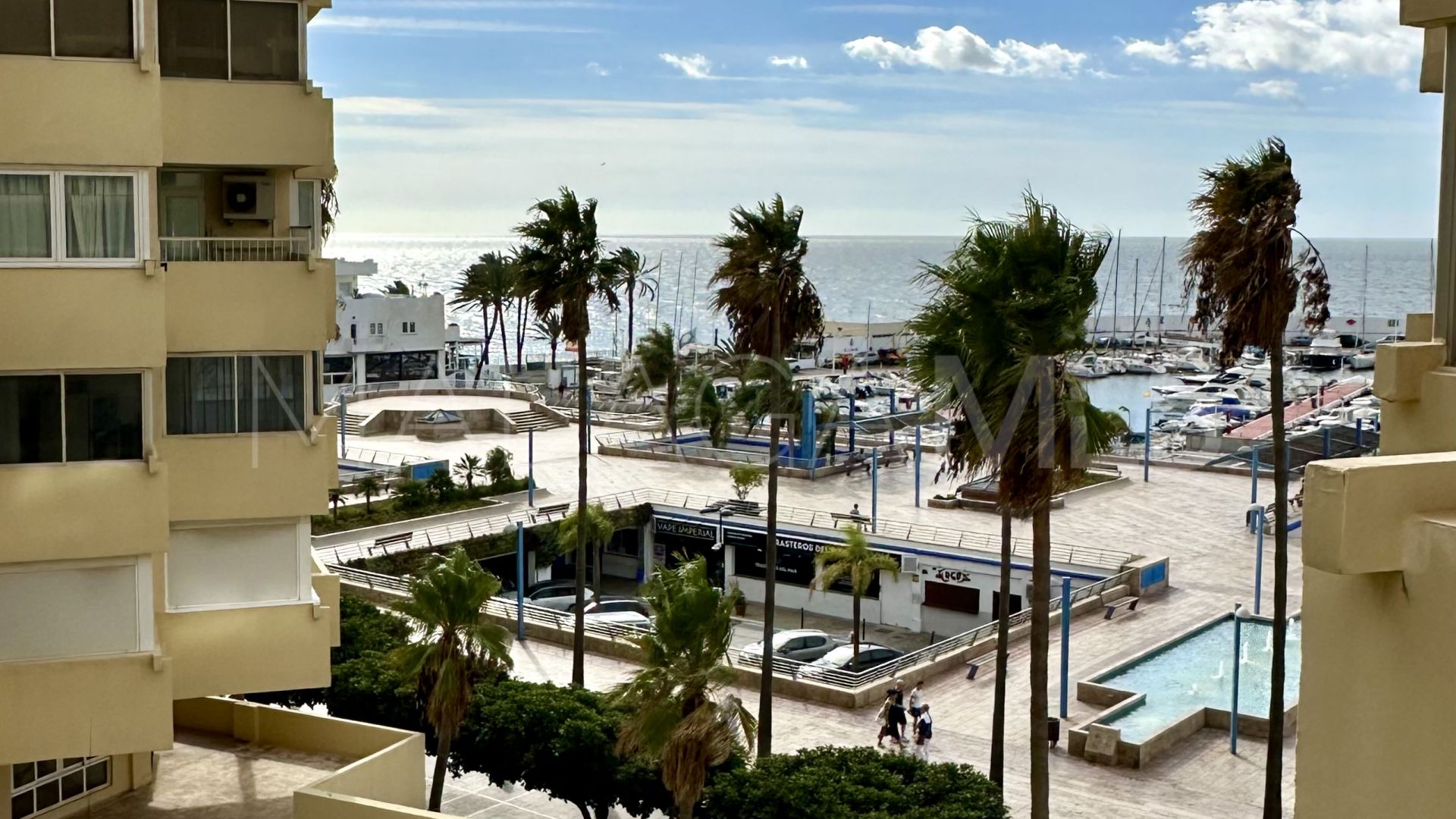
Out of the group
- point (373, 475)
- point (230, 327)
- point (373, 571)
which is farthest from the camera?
point (373, 475)

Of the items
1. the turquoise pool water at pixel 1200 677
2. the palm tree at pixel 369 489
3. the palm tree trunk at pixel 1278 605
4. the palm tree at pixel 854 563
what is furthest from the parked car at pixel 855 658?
the palm tree at pixel 369 489

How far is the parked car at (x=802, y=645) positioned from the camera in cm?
3656

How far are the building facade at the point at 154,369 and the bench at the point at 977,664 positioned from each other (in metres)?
17.5

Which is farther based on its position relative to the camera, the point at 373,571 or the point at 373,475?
the point at 373,475

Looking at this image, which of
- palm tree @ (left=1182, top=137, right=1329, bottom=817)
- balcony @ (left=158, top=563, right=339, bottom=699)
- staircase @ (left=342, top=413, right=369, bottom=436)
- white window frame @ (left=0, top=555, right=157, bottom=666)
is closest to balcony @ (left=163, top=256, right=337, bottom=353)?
white window frame @ (left=0, top=555, right=157, bottom=666)

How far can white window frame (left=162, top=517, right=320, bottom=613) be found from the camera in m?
17.1

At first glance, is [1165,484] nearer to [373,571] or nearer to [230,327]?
[373,571]

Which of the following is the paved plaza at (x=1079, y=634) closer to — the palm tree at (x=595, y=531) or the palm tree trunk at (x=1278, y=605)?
the palm tree trunk at (x=1278, y=605)

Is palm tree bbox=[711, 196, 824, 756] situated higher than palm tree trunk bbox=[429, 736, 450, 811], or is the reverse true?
palm tree bbox=[711, 196, 824, 756]

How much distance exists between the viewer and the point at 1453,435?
555cm

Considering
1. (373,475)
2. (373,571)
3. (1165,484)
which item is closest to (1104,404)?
(1165,484)

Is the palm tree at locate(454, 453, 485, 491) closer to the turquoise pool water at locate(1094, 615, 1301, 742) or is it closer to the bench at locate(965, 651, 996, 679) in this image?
the bench at locate(965, 651, 996, 679)

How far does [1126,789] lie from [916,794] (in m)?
8.37

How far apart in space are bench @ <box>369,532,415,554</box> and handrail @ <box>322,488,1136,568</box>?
9cm
